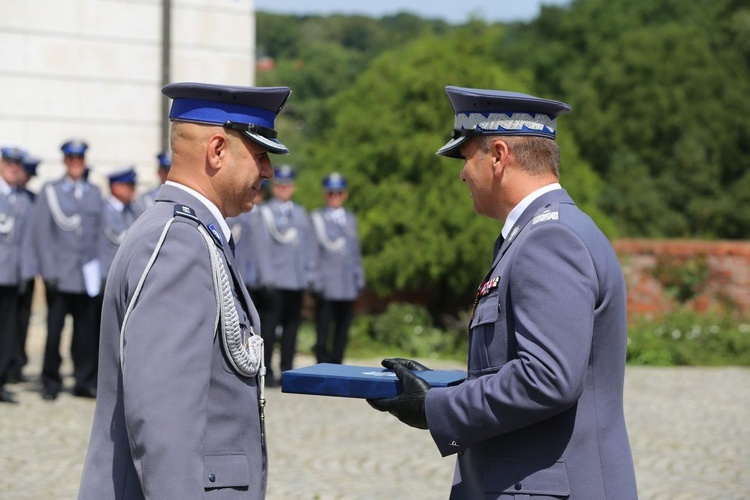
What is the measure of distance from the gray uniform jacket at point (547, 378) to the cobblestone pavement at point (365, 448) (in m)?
3.61

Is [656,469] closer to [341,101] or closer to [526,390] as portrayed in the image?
[526,390]

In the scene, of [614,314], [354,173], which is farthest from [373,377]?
[354,173]

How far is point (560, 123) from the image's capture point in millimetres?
25234

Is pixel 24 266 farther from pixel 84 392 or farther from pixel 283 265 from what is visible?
pixel 283 265

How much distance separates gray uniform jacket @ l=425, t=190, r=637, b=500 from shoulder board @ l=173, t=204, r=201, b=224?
0.73 meters

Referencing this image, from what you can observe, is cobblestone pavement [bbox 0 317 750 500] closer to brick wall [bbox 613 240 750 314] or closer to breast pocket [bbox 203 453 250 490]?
breast pocket [bbox 203 453 250 490]

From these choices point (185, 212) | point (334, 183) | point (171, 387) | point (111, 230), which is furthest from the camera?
point (334, 183)

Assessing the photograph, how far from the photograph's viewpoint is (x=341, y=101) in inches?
622

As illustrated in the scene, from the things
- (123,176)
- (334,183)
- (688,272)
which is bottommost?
(688,272)

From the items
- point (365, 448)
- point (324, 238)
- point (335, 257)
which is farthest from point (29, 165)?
point (365, 448)

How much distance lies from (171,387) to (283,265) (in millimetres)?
8698

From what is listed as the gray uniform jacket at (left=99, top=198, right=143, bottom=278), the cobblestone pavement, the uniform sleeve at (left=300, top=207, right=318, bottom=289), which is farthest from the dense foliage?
the gray uniform jacket at (left=99, top=198, right=143, bottom=278)

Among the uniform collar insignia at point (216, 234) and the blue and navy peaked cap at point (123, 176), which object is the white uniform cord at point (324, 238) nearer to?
the blue and navy peaked cap at point (123, 176)

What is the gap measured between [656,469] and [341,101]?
9358 millimetres
